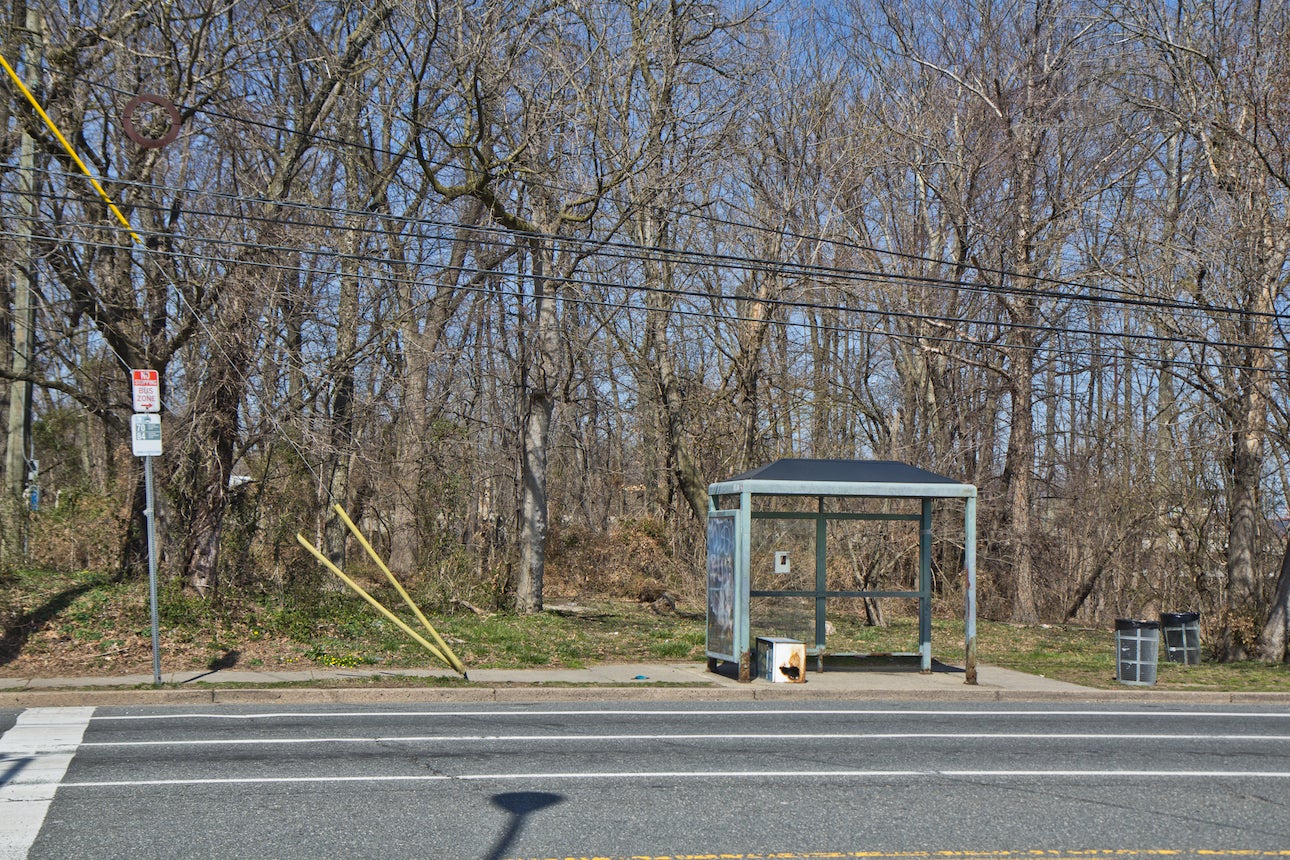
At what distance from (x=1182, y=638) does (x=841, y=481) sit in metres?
8.38

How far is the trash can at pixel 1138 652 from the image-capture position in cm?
1614

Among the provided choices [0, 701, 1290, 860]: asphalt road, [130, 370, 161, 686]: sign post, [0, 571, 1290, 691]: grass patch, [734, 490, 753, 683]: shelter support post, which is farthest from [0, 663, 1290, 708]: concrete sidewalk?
[130, 370, 161, 686]: sign post

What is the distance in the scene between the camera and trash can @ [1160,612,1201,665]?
64.9ft

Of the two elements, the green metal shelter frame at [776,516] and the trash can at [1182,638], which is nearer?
the green metal shelter frame at [776,516]

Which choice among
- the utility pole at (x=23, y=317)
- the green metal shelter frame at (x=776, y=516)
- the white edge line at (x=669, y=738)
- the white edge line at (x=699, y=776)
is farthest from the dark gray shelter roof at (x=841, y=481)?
the utility pole at (x=23, y=317)

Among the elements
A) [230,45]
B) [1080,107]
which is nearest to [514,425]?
[230,45]

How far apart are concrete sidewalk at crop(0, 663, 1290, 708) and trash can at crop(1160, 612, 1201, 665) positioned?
437 centimetres

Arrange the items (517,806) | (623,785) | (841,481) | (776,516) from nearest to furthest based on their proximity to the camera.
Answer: (517,806) < (623,785) < (841,481) < (776,516)

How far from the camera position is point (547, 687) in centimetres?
1374

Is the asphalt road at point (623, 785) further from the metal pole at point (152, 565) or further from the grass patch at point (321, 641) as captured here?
the grass patch at point (321, 641)

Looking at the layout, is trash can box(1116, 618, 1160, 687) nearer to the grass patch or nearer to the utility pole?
the grass patch

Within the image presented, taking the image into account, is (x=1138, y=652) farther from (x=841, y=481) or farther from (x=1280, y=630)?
(x=1280, y=630)

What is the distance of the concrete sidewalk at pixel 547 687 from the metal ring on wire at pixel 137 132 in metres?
6.64

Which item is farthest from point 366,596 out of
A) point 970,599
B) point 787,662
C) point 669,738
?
point 970,599
